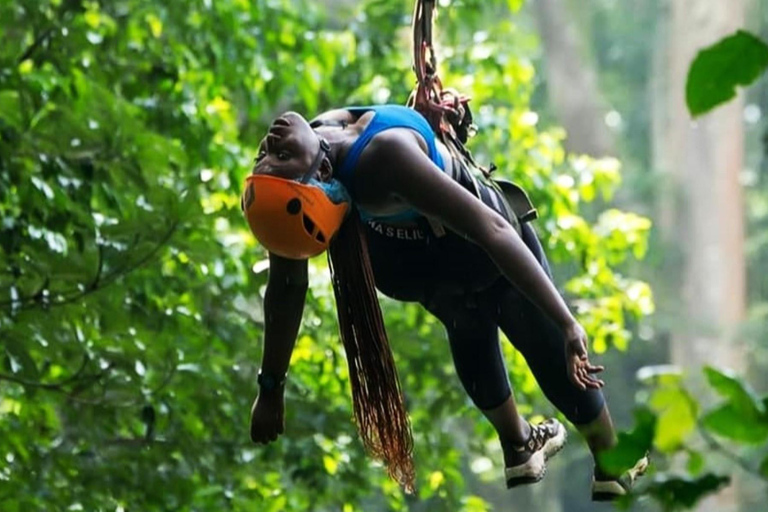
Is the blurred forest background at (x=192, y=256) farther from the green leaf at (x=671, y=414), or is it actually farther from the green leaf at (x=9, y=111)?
the green leaf at (x=671, y=414)

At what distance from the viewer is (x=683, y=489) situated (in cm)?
85

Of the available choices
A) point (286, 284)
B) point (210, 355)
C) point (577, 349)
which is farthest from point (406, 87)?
point (577, 349)

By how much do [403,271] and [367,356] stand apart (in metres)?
0.14

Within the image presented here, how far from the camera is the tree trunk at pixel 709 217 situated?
1038 centimetres

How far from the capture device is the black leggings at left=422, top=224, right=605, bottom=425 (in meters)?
2.41

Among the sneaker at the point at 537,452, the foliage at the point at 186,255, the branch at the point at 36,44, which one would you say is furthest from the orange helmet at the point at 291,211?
the branch at the point at 36,44

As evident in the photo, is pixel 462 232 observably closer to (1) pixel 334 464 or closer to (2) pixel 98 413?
(2) pixel 98 413

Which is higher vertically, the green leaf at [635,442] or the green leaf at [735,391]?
the green leaf at [735,391]

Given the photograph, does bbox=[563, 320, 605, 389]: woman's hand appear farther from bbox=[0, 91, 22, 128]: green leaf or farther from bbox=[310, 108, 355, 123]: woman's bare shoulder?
bbox=[0, 91, 22, 128]: green leaf

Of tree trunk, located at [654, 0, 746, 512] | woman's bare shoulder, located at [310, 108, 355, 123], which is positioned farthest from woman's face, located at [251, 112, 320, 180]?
tree trunk, located at [654, 0, 746, 512]

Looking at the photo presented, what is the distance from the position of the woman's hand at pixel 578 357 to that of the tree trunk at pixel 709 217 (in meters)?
8.38

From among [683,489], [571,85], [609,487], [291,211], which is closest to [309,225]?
[291,211]

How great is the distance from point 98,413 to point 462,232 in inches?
73.8

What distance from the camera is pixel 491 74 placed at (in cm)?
505
